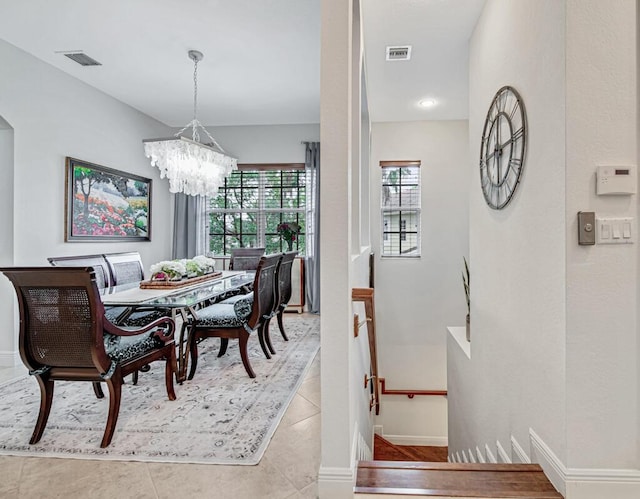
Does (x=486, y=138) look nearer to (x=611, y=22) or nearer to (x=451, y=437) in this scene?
(x=611, y=22)

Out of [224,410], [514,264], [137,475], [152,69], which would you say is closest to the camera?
[137,475]

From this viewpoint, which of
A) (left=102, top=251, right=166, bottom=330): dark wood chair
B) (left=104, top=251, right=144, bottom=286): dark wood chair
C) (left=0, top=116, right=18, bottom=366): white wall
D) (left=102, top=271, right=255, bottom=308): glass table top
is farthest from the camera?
(left=104, top=251, right=144, bottom=286): dark wood chair

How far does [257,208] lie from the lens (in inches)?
248

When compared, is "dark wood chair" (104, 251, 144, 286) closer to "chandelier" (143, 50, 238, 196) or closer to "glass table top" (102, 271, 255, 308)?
"glass table top" (102, 271, 255, 308)

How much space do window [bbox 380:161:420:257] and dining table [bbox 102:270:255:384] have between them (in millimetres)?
2289

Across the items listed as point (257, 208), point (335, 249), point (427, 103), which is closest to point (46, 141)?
point (257, 208)

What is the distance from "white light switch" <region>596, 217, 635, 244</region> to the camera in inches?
57.3

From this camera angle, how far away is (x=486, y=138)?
2.44 m

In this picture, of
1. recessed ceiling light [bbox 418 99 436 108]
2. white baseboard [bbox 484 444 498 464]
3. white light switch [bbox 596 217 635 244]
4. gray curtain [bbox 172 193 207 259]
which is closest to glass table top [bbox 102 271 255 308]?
white baseboard [bbox 484 444 498 464]

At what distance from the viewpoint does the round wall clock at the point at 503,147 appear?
192 cm

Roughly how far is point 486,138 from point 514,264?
0.92 m

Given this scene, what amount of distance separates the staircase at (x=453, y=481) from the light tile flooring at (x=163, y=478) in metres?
0.29

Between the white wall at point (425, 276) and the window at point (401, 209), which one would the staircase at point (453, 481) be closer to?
the white wall at point (425, 276)

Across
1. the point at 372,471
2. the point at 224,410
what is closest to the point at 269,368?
the point at 224,410
